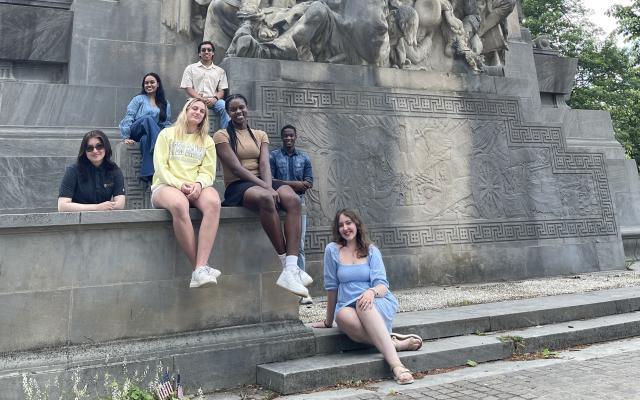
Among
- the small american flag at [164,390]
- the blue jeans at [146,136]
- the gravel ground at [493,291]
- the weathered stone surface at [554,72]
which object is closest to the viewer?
the small american flag at [164,390]

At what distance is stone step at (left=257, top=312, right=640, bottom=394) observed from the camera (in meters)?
4.46

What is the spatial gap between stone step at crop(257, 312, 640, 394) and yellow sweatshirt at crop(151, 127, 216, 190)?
1.95 m

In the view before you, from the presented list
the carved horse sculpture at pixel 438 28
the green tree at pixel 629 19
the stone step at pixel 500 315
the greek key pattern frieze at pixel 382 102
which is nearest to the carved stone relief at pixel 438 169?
the greek key pattern frieze at pixel 382 102

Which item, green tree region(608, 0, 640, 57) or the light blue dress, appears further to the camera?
green tree region(608, 0, 640, 57)

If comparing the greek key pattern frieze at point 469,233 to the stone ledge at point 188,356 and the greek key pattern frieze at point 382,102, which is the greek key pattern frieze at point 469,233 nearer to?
the greek key pattern frieze at point 382,102

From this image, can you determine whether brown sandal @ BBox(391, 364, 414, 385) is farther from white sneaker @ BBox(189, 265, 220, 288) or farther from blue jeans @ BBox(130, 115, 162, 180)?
blue jeans @ BBox(130, 115, 162, 180)

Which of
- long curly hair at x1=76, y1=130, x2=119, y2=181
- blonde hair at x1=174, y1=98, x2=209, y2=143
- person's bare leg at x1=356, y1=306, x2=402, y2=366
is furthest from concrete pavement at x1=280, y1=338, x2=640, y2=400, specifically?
long curly hair at x1=76, y1=130, x2=119, y2=181

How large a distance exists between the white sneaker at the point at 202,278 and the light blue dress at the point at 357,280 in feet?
4.26

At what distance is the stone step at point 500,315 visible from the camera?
5.18 metres

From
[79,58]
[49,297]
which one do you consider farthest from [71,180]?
[79,58]

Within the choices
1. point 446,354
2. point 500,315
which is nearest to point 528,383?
point 446,354

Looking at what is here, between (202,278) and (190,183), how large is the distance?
3.24 feet

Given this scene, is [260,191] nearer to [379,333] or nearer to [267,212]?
[267,212]

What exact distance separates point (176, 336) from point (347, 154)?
4.99 m
